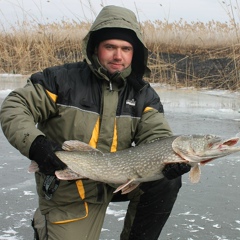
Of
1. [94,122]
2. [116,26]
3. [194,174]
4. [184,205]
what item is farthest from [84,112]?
[184,205]

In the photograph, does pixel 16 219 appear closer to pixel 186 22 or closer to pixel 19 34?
pixel 19 34

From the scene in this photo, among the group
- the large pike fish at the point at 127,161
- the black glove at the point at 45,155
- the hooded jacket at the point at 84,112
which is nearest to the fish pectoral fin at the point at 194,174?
the large pike fish at the point at 127,161

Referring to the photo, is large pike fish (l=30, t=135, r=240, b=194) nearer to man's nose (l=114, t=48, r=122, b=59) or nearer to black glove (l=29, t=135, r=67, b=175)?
black glove (l=29, t=135, r=67, b=175)

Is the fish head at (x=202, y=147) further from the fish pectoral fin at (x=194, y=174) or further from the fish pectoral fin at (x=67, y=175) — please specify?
the fish pectoral fin at (x=67, y=175)

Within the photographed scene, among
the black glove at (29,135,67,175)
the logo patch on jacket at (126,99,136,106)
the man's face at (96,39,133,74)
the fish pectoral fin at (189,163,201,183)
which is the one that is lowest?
the fish pectoral fin at (189,163,201,183)

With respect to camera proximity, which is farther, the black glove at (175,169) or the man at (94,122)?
the man at (94,122)

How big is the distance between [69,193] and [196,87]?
21.1ft

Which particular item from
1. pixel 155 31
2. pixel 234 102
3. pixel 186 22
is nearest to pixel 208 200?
pixel 234 102

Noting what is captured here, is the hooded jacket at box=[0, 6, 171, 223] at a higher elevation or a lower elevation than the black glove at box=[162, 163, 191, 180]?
higher

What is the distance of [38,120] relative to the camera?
8.49ft

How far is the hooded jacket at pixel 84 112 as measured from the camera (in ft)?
8.27

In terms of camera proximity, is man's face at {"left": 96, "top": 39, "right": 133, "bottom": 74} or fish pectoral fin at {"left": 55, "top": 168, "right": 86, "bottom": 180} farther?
man's face at {"left": 96, "top": 39, "right": 133, "bottom": 74}

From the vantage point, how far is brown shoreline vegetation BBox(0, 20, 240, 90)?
8.74m

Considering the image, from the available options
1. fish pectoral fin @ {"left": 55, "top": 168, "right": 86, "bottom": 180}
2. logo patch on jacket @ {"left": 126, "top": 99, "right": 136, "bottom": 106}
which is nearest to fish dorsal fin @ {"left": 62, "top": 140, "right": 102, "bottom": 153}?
fish pectoral fin @ {"left": 55, "top": 168, "right": 86, "bottom": 180}
